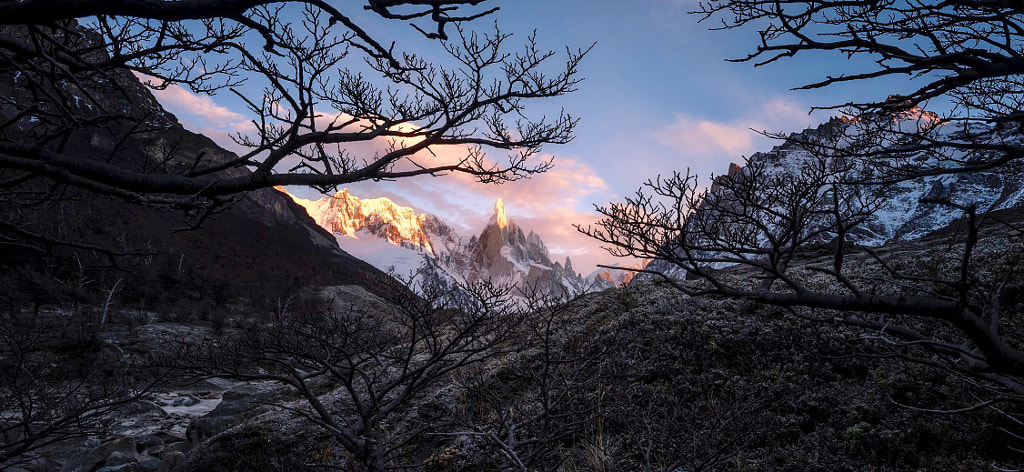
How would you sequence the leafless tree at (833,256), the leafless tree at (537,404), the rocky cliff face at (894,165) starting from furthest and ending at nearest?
the leafless tree at (537,404) < the rocky cliff face at (894,165) < the leafless tree at (833,256)

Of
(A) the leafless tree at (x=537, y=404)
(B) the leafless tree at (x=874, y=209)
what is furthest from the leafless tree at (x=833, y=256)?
(A) the leafless tree at (x=537, y=404)

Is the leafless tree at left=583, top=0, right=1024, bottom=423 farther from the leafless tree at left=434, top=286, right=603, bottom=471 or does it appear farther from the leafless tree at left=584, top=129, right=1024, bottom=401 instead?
the leafless tree at left=434, top=286, right=603, bottom=471

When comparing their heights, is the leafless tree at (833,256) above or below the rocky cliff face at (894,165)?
below

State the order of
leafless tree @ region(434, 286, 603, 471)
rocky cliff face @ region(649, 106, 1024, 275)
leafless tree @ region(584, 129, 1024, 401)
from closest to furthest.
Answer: leafless tree @ region(584, 129, 1024, 401), rocky cliff face @ region(649, 106, 1024, 275), leafless tree @ region(434, 286, 603, 471)

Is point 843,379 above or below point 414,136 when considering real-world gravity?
below

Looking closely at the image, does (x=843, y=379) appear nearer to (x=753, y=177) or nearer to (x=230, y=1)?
(x=753, y=177)

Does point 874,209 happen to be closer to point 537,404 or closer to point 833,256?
point 833,256

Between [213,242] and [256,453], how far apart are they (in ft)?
242

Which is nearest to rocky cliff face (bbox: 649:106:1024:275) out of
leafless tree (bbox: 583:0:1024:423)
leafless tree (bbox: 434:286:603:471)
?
leafless tree (bbox: 583:0:1024:423)

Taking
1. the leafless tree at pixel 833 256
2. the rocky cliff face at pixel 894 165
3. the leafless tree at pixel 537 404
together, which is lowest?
the leafless tree at pixel 537 404

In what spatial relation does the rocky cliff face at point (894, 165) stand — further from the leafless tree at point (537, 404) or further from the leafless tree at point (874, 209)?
the leafless tree at point (537, 404)

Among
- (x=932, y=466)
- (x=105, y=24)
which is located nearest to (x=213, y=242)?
(x=105, y=24)

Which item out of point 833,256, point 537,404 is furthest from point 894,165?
point 537,404

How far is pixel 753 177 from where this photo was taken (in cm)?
432
